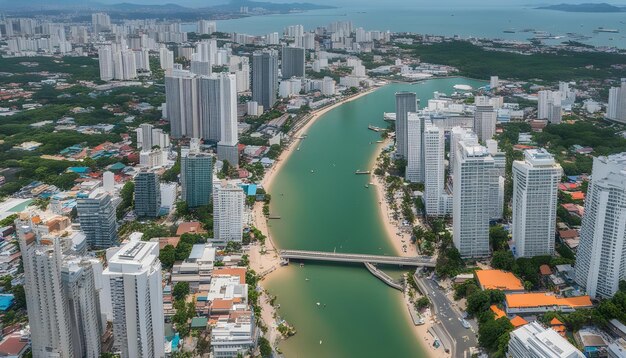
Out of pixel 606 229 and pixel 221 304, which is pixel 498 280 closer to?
pixel 606 229

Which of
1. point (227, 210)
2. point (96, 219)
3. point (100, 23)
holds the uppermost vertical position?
point (100, 23)

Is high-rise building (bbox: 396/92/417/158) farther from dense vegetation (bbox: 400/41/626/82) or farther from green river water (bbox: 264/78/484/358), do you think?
dense vegetation (bbox: 400/41/626/82)

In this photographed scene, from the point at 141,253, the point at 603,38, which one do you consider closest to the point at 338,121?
the point at 141,253

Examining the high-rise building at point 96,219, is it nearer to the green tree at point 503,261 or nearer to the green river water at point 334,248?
the green river water at point 334,248

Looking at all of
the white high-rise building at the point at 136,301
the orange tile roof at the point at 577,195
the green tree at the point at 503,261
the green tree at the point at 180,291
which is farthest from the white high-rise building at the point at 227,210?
the orange tile roof at the point at 577,195

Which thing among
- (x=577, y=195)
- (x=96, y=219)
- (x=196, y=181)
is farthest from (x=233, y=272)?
(x=577, y=195)

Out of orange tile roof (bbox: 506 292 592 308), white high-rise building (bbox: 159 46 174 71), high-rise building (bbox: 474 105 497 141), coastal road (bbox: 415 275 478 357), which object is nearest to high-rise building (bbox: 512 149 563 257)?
orange tile roof (bbox: 506 292 592 308)
